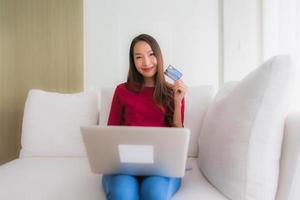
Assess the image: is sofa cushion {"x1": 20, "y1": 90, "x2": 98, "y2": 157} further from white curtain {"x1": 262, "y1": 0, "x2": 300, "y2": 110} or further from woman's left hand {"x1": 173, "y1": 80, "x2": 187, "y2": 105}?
white curtain {"x1": 262, "y1": 0, "x2": 300, "y2": 110}

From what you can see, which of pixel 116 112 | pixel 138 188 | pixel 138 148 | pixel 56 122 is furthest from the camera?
pixel 56 122

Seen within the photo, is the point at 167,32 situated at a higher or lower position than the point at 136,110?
higher

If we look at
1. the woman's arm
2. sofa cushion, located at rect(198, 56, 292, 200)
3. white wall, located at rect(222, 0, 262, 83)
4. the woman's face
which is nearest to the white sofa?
sofa cushion, located at rect(198, 56, 292, 200)

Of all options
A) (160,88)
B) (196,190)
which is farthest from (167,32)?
(196,190)

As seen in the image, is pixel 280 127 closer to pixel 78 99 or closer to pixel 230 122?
pixel 230 122

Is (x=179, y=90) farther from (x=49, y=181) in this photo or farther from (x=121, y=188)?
(x=49, y=181)

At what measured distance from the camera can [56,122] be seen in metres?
1.60

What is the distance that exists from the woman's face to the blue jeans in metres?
0.50

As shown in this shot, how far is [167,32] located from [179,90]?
0.88 m

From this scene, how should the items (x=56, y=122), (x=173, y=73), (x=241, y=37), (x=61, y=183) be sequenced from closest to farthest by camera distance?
(x=61, y=183) < (x=173, y=73) < (x=56, y=122) < (x=241, y=37)

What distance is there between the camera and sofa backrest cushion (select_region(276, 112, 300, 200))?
81 cm

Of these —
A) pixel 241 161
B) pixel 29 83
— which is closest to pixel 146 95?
pixel 241 161

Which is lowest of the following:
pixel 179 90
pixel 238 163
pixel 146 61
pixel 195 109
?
pixel 238 163

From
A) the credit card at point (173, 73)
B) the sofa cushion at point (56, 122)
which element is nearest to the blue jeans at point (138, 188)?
the credit card at point (173, 73)
